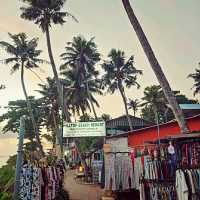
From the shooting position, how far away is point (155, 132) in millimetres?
18219

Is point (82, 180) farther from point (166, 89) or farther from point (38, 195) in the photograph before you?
point (38, 195)

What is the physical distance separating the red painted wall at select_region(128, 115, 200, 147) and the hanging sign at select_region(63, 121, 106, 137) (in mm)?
2553

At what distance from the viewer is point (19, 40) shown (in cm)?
3416

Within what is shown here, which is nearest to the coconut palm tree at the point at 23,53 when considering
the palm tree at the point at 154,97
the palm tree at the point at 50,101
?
the palm tree at the point at 50,101

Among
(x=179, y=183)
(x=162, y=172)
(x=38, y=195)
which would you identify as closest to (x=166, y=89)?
(x=162, y=172)

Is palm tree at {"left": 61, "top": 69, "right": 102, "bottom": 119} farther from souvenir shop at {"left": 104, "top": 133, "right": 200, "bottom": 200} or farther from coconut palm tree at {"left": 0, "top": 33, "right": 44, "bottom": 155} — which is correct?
souvenir shop at {"left": 104, "top": 133, "right": 200, "bottom": 200}

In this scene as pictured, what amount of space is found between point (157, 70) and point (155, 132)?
6462 millimetres

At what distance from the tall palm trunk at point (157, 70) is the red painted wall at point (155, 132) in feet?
8.79

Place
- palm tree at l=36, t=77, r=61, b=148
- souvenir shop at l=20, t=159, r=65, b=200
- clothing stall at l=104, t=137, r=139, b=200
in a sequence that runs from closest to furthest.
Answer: souvenir shop at l=20, t=159, r=65, b=200 → clothing stall at l=104, t=137, r=139, b=200 → palm tree at l=36, t=77, r=61, b=148

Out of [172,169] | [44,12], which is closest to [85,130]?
[172,169]

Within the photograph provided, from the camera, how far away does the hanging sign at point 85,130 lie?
15.3 meters

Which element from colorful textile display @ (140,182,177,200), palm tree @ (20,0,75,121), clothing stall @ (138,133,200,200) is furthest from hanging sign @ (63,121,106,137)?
palm tree @ (20,0,75,121)

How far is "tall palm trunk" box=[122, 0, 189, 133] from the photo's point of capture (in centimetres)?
1198

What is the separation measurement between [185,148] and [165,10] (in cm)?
840
